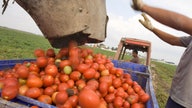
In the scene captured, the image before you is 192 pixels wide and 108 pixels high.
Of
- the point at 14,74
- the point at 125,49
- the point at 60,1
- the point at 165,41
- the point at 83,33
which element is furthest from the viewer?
the point at 125,49

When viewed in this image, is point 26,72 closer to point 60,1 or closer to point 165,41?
point 60,1

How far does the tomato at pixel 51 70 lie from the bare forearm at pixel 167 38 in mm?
1735

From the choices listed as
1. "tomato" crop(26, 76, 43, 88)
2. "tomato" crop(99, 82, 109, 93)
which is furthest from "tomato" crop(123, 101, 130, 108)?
"tomato" crop(26, 76, 43, 88)

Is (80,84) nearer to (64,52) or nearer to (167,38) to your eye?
(64,52)

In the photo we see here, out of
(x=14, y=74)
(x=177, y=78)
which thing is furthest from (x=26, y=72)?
(x=177, y=78)

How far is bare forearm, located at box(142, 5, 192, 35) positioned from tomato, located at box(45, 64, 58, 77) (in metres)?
1.24

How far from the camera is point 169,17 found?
263cm

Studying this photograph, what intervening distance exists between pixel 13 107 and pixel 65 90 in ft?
2.01

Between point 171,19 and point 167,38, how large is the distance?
1.38 meters

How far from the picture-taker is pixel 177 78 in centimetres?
333

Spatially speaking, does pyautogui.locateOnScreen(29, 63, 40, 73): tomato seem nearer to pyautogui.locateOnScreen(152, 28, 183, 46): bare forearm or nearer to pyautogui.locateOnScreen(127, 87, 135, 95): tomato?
pyautogui.locateOnScreen(127, 87, 135, 95): tomato

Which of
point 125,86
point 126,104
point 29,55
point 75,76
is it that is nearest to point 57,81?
point 75,76

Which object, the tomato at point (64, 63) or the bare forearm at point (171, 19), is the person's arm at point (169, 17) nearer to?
the bare forearm at point (171, 19)

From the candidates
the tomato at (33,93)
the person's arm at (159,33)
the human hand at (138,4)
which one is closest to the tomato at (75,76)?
the tomato at (33,93)
